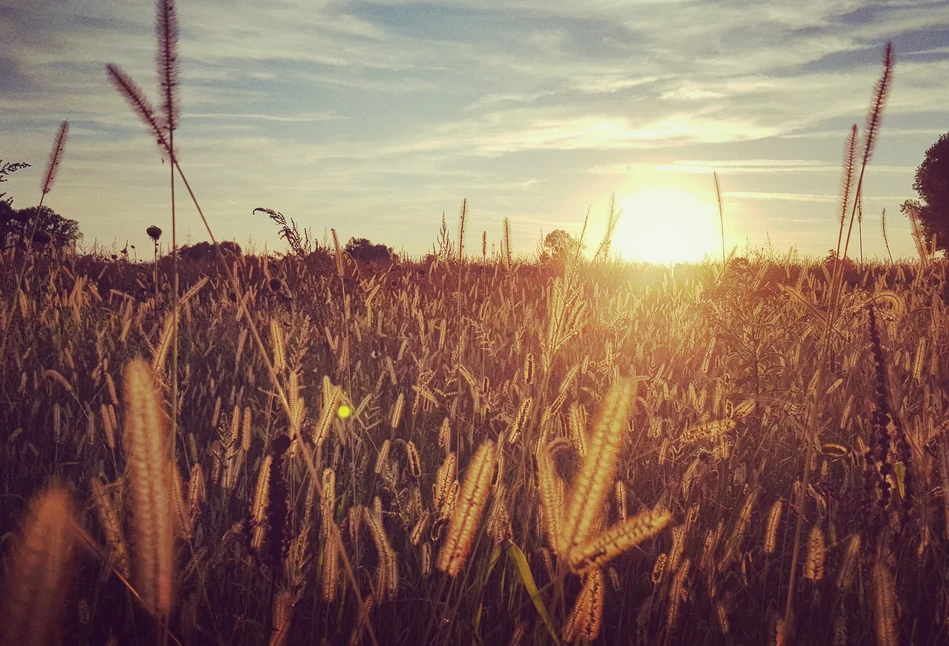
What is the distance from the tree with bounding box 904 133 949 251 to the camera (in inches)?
1148

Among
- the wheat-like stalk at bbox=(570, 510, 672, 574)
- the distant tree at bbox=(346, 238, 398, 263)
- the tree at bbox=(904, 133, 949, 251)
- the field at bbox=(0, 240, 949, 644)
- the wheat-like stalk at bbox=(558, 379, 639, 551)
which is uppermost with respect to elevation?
the tree at bbox=(904, 133, 949, 251)

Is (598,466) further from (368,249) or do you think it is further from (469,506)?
(368,249)

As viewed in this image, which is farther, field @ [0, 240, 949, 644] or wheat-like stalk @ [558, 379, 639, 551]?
field @ [0, 240, 949, 644]

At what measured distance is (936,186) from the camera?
2942 cm

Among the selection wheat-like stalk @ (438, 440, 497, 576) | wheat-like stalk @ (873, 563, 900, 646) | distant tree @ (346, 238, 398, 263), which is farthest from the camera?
distant tree @ (346, 238, 398, 263)

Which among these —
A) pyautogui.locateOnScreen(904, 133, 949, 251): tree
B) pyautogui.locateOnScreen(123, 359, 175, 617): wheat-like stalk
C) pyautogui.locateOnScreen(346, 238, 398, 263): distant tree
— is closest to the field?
pyautogui.locateOnScreen(123, 359, 175, 617): wheat-like stalk

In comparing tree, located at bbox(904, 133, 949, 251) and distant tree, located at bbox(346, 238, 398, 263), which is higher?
tree, located at bbox(904, 133, 949, 251)

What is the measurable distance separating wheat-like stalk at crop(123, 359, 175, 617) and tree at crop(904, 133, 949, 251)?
111 ft

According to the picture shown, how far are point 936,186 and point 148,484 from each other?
3533cm

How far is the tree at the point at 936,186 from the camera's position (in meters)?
29.2

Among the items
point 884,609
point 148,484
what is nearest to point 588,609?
point 884,609

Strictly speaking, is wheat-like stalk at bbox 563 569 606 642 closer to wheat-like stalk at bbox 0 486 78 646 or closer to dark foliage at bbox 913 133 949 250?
wheat-like stalk at bbox 0 486 78 646

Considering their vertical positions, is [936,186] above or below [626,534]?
above

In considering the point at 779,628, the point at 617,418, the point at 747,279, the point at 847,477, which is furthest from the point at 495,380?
the point at 617,418
